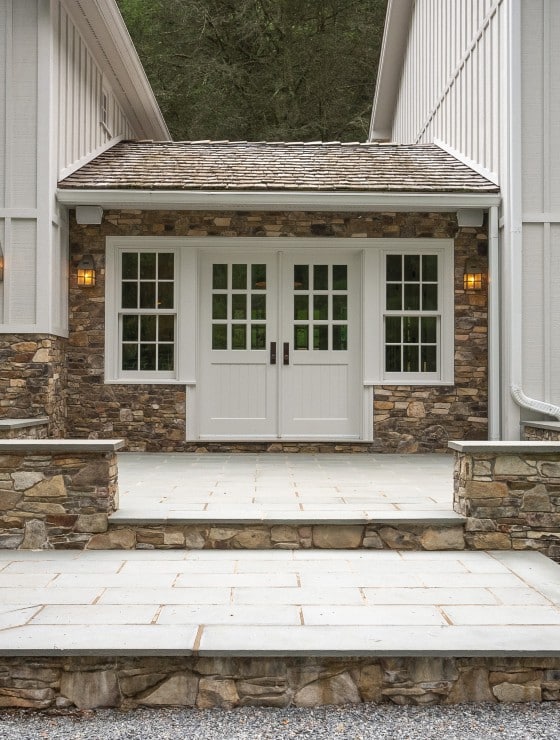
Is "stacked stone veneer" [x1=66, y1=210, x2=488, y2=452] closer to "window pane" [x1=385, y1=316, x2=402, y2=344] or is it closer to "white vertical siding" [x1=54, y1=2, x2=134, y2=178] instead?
"window pane" [x1=385, y1=316, x2=402, y2=344]

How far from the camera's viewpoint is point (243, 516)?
4.71 metres

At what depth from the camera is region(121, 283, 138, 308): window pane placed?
835 centimetres

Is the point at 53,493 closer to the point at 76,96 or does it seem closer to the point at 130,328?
the point at 130,328

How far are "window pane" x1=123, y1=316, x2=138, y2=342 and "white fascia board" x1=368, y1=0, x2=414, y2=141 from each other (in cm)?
730

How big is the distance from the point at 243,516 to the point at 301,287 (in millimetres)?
4192

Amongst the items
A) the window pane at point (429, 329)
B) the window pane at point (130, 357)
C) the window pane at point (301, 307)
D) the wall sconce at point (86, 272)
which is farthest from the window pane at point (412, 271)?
the wall sconce at point (86, 272)

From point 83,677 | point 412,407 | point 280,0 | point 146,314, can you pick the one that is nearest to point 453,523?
point 83,677

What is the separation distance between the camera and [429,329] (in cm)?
840

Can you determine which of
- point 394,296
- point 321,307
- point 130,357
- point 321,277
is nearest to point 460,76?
point 394,296

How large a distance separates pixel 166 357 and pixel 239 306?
1.00 meters

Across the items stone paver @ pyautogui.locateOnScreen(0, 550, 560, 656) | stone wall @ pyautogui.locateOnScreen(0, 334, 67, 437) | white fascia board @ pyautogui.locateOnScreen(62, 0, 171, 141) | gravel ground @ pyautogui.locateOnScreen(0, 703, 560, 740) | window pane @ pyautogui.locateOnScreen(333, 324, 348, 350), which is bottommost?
gravel ground @ pyautogui.locateOnScreen(0, 703, 560, 740)

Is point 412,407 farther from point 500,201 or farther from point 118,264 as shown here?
point 118,264

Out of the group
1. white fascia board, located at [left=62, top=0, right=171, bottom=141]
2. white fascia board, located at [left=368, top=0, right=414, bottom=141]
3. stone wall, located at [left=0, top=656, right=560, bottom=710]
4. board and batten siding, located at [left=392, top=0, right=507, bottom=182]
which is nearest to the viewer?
stone wall, located at [left=0, top=656, right=560, bottom=710]

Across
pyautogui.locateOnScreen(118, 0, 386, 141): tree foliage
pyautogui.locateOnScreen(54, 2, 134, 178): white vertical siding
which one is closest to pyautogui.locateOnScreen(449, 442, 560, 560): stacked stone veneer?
pyautogui.locateOnScreen(54, 2, 134, 178): white vertical siding
